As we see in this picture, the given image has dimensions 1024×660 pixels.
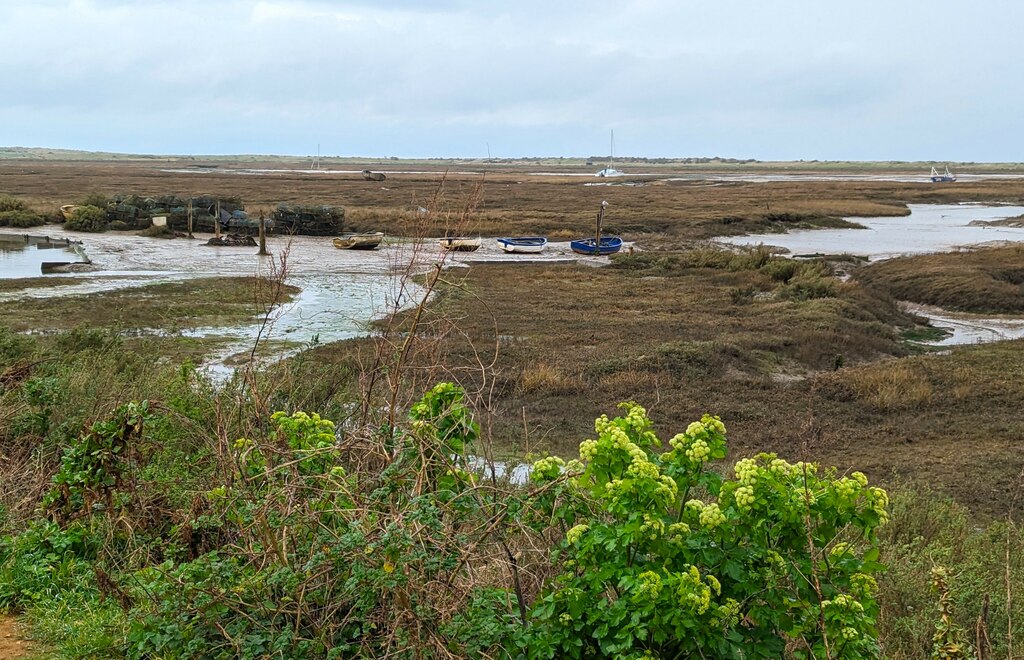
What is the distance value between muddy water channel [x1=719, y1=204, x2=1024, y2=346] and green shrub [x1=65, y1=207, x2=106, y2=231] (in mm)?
31885

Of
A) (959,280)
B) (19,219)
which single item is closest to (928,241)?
(959,280)

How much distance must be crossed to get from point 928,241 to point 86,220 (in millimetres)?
42884

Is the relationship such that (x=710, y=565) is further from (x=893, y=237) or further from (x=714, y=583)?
(x=893, y=237)

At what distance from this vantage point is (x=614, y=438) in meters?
3.71

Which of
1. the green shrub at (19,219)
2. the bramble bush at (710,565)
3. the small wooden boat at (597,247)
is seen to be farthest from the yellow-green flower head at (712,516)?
the green shrub at (19,219)

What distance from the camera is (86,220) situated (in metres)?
43.3

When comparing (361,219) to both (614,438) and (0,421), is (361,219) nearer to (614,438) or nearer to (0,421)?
(0,421)

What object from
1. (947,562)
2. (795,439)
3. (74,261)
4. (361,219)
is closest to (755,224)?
(361,219)

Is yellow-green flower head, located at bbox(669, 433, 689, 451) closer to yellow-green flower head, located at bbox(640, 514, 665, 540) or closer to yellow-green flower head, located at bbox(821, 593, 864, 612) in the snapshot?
yellow-green flower head, located at bbox(640, 514, 665, 540)

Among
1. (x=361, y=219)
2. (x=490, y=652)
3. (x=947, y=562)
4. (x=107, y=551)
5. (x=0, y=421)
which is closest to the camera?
(x=490, y=652)

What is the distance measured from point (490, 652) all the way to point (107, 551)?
126 inches

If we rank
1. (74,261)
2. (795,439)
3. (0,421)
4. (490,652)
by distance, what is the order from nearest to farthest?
(490,652), (0,421), (795,439), (74,261)

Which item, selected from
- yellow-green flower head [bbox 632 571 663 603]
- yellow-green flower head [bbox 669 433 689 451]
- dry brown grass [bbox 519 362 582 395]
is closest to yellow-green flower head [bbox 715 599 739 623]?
yellow-green flower head [bbox 632 571 663 603]

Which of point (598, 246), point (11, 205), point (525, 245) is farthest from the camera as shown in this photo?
point (11, 205)
